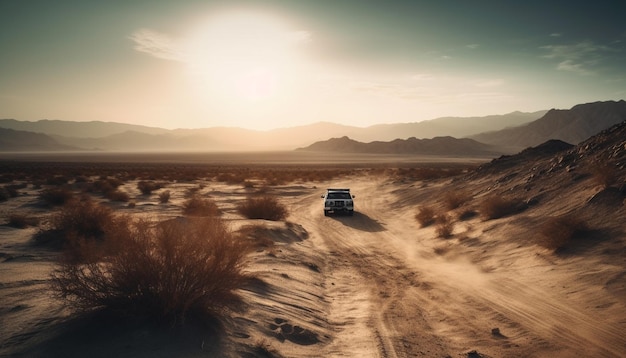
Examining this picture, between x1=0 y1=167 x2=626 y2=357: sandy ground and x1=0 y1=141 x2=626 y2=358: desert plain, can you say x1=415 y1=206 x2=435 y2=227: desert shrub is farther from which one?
x1=0 y1=167 x2=626 y2=357: sandy ground

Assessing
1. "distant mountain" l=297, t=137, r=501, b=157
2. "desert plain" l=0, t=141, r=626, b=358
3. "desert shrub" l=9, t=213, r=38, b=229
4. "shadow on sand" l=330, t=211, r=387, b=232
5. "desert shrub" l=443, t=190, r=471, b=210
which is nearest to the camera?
"desert plain" l=0, t=141, r=626, b=358

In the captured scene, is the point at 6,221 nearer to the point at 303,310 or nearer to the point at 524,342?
the point at 303,310

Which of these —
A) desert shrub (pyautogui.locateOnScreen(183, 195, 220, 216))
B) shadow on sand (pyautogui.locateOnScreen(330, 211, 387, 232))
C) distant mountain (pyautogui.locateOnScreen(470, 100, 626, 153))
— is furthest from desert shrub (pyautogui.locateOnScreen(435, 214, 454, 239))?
distant mountain (pyautogui.locateOnScreen(470, 100, 626, 153))

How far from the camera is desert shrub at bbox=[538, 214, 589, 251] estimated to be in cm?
948

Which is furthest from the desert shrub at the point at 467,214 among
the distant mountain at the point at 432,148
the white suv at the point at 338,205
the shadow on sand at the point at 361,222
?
the distant mountain at the point at 432,148

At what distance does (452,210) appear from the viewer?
60.3 ft

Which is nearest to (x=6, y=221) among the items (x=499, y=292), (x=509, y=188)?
(x=499, y=292)

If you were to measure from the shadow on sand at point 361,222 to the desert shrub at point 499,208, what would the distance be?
4619mm

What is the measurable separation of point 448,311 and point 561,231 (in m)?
4.51

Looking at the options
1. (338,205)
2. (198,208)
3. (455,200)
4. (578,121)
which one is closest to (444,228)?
(455,200)

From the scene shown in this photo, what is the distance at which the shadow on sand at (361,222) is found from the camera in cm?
1736

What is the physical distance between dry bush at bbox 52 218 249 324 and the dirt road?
2.19 metres

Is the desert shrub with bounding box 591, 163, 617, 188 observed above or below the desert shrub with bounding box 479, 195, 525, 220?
above

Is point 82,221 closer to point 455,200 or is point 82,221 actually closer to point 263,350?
point 263,350
